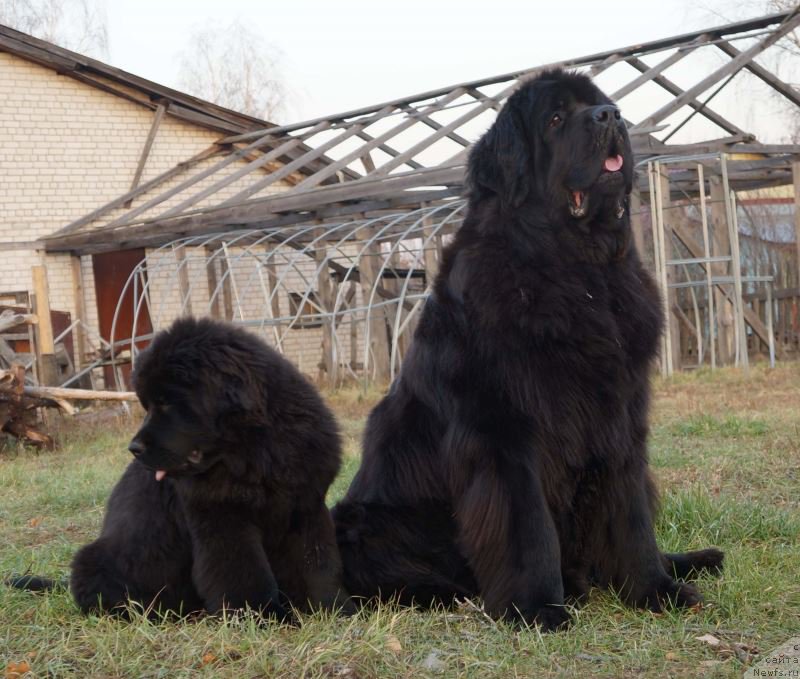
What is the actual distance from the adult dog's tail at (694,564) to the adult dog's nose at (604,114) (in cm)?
174

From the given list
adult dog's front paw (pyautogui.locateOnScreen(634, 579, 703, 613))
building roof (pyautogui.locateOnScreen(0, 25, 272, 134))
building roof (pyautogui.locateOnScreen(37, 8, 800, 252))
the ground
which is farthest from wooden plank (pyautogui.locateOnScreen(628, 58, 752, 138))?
adult dog's front paw (pyautogui.locateOnScreen(634, 579, 703, 613))

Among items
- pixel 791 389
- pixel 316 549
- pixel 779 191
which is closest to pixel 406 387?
pixel 316 549

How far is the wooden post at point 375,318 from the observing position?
1638 centimetres

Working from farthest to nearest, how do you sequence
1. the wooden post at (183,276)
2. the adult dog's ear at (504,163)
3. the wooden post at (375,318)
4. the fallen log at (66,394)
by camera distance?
the wooden post at (183,276)
the wooden post at (375,318)
the fallen log at (66,394)
the adult dog's ear at (504,163)

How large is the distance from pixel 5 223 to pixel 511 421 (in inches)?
676

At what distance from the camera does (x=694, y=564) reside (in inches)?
157

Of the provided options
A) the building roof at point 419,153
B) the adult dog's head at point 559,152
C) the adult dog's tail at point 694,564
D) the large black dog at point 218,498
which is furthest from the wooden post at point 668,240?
the large black dog at point 218,498

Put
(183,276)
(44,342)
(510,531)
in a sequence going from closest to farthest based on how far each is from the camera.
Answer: (510,531) → (44,342) → (183,276)

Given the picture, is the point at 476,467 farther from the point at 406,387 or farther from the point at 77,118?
the point at 77,118

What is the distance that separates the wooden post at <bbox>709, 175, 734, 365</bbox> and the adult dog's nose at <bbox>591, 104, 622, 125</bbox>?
1245 centimetres

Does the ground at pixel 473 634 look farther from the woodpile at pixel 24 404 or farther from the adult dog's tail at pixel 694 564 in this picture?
the woodpile at pixel 24 404

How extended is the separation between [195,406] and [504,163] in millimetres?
1457

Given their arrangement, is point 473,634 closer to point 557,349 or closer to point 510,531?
point 510,531

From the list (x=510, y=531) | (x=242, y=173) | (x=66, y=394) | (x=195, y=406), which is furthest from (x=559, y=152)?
(x=242, y=173)
